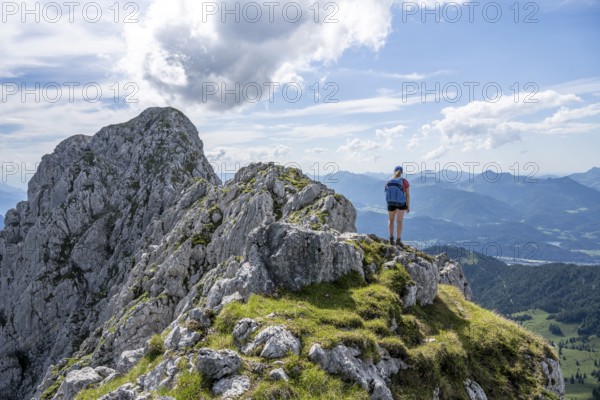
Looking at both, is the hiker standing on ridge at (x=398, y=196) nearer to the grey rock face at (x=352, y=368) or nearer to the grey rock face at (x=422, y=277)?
the grey rock face at (x=422, y=277)

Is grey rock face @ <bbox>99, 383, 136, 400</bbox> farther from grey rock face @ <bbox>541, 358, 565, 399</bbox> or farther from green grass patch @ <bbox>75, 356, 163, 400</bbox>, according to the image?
grey rock face @ <bbox>541, 358, 565, 399</bbox>

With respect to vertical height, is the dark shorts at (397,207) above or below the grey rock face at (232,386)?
above

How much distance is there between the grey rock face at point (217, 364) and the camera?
46.9 feet

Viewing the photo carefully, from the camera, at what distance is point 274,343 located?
51.4ft

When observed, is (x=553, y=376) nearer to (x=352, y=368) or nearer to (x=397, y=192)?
(x=397, y=192)

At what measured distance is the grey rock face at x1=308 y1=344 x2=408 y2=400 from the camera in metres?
15.0

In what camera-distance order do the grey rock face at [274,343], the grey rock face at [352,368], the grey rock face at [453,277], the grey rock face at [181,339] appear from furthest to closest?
the grey rock face at [453,277] → the grey rock face at [181,339] → the grey rock face at [274,343] → the grey rock face at [352,368]

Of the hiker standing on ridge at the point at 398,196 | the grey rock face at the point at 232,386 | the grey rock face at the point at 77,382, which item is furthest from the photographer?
the hiker standing on ridge at the point at 398,196

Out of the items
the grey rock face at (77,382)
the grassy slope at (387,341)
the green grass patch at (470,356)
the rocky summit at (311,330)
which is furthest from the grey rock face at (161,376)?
the green grass patch at (470,356)

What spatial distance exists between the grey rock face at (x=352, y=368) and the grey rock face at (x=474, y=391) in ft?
17.6

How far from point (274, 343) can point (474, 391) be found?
10819 mm

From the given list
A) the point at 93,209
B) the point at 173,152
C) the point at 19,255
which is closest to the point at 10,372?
the point at 19,255

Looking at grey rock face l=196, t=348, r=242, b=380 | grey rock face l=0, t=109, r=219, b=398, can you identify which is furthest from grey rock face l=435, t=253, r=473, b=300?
grey rock face l=0, t=109, r=219, b=398

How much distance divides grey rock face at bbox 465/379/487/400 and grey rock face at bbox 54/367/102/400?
1930cm
